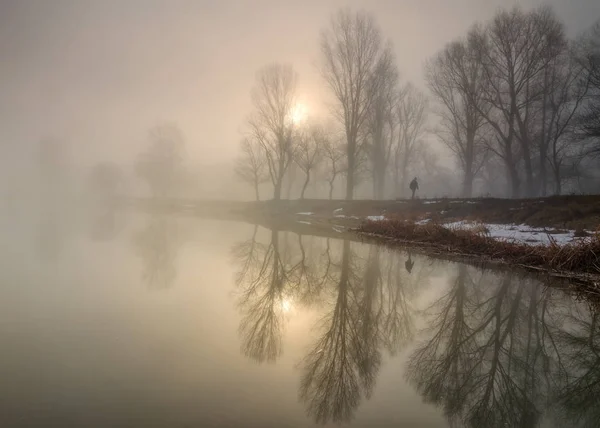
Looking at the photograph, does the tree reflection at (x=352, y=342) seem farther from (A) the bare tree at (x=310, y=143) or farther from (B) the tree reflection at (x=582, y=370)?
(A) the bare tree at (x=310, y=143)

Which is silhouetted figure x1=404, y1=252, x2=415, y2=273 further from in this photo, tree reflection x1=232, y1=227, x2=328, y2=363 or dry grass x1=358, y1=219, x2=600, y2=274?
dry grass x1=358, y1=219, x2=600, y2=274

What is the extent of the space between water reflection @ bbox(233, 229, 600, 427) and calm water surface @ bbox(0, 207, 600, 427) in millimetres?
21

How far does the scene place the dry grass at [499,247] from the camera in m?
7.94

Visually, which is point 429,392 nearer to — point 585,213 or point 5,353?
point 5,353

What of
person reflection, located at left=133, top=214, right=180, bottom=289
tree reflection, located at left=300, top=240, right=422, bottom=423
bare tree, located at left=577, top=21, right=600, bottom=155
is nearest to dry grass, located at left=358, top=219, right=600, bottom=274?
tree reflection, located at left=300, top=240, right=422, bottom=423

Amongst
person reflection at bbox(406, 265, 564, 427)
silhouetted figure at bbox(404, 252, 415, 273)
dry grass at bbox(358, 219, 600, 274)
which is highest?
dry grass at bbox(358, 219, 600, 274)

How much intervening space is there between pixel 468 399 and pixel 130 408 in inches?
119

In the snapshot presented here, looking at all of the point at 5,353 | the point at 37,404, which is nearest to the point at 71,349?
the point at 5,353

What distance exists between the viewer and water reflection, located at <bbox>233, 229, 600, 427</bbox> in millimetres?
3068

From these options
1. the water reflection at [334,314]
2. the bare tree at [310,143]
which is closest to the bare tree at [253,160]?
the bare tree at [310,143]

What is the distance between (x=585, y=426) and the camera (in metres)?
2.74

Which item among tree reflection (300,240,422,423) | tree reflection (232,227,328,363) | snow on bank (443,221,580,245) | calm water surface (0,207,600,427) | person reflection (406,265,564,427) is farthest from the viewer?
snow on bank (443,221,580,245)

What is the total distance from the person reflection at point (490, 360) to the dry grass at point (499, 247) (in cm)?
266

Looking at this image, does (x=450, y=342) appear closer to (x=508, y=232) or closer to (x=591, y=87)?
(x=508, y=232)
